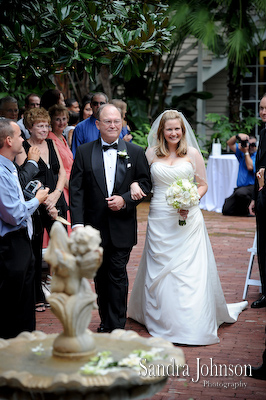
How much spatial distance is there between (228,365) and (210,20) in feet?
38.4

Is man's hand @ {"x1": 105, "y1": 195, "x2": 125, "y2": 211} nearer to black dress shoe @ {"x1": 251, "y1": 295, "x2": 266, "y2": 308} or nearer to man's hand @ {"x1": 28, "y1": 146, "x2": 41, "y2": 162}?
man's hand @ {"x1": 28, "y1": 146, "x2": 41, "y2": 162}

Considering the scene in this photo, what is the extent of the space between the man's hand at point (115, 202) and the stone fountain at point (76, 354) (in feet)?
8.08

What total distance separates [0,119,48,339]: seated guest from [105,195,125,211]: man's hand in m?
0.95

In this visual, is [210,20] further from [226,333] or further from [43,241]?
[226,333]

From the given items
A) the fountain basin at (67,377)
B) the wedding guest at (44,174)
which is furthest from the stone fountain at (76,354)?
the wedding guest at (44,174)

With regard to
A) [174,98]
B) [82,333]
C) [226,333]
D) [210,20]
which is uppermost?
[210,20]

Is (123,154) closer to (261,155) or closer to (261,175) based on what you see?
(261,175)

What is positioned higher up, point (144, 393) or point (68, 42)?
point (68, 42)

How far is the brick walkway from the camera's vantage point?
466 cm

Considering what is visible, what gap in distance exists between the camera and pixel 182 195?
5.90 metres

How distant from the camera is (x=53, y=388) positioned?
8.66ft

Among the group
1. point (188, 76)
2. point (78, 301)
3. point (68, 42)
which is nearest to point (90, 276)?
point (78, 301)

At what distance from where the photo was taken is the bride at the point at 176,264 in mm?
5965

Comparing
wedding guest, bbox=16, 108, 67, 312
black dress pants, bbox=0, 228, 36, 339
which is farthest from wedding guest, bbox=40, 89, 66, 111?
black dress pants, bbox=0, 228, 36, 339
